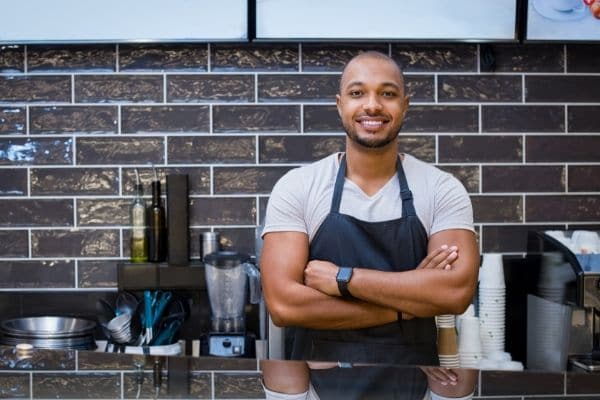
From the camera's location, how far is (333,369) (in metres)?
1.35

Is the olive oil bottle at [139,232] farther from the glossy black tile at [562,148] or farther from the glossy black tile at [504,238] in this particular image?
the glossy black tile at [562,148]

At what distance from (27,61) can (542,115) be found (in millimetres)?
1910

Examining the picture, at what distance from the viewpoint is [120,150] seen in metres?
3.17

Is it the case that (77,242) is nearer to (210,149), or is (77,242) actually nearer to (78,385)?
(210,149)

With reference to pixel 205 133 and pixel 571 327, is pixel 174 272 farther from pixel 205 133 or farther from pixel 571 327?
pixel 571 327

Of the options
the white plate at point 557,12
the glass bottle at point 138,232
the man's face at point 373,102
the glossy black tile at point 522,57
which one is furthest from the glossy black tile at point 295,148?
the man's face at point 373,102

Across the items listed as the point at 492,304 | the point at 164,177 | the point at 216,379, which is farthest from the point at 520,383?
the point at 164,177

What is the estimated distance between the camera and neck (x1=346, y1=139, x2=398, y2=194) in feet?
7.25

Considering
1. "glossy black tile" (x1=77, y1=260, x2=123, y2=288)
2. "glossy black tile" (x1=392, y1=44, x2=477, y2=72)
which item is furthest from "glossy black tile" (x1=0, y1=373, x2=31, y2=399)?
"glossy black tile" (x1=392, y1=44, x2=477, y2=72)

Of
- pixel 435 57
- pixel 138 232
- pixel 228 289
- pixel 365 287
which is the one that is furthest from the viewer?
pixel 435 57

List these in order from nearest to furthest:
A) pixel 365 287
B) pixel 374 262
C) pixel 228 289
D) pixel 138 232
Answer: pixel 365 287 → pixel 374 262 → pixel 228 289 → pixel 138 232

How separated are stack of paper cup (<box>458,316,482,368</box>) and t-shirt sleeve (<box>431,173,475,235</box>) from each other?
0.74 m

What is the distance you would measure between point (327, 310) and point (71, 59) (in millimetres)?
1587

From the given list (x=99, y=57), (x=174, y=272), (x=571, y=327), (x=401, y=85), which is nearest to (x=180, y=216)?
(x=174, y=272)
